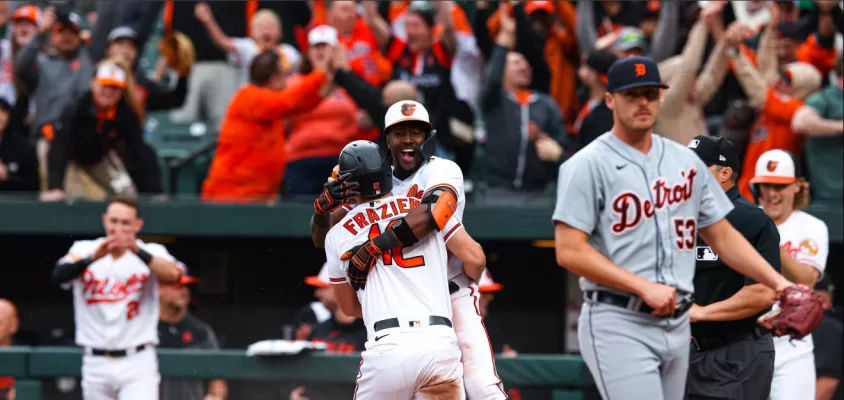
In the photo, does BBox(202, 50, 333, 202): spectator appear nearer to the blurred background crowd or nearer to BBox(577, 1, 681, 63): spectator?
the blurred background crowd

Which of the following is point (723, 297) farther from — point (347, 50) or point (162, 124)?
point (162, 124)

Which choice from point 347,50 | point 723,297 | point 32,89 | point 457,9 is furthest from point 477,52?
point 723,297

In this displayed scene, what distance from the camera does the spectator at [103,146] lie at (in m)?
8.94

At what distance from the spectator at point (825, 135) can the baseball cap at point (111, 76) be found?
15.9ft

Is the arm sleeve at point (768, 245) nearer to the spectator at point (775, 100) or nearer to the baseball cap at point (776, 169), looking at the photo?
the baseball cap at point (776, 169)

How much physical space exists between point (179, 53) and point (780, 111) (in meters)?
4.67

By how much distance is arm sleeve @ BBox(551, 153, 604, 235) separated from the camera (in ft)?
14.0

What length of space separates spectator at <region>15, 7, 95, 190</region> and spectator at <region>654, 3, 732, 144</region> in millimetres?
4526

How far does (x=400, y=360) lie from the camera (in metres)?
4.64

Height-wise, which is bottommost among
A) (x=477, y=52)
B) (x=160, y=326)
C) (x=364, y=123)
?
(x=160, y=326)

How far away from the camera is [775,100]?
848 cm

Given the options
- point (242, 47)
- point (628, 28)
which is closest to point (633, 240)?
point (628, 28)

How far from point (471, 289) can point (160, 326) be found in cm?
385

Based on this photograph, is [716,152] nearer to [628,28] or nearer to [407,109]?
[407,109]
